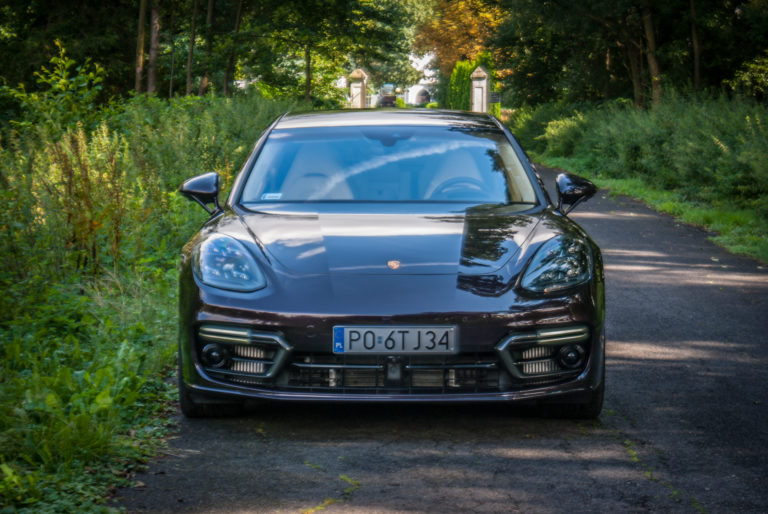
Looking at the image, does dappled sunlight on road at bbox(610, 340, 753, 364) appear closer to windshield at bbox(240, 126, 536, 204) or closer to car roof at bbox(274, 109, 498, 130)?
windshield at bbox(240, 126, 536, 204)

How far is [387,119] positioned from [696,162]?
11123 millimetres

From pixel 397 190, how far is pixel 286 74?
30929mm

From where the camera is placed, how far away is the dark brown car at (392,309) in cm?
400

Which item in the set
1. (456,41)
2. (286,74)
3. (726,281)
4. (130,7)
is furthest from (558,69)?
(726,281)

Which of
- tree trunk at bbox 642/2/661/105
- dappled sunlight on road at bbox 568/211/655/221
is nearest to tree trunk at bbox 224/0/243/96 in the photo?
tree trunk at bbox 642/2/661/105

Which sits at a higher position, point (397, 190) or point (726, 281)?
point (397, 190)

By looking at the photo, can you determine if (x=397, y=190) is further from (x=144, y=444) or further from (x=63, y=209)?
(x=63, y=209)

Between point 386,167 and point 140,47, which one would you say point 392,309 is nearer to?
point 386,167

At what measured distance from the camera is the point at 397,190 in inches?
205

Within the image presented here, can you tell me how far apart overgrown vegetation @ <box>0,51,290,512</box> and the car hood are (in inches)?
38.1

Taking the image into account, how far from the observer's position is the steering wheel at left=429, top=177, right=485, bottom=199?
17.0 ft

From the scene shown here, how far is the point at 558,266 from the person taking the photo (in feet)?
14.2

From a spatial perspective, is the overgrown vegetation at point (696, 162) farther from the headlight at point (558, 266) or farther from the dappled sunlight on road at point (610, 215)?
the headlight at point (558, 266)

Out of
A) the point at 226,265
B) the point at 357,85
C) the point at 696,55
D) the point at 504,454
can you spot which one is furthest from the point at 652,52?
the point at 504,454
